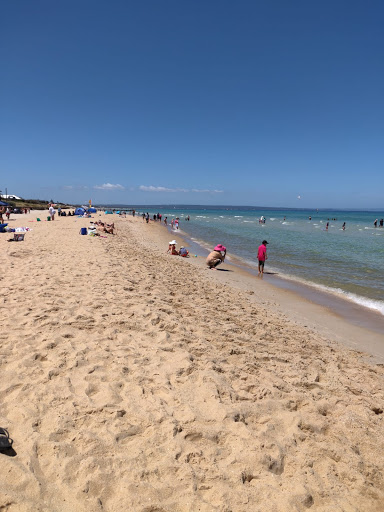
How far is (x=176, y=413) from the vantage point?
133 inches

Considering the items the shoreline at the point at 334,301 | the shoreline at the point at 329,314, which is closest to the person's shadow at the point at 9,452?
the shoreline at the point at 329,314

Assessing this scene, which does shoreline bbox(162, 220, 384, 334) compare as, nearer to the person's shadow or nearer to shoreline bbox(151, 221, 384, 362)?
shoreline bbox(151, 221, 384, 362)

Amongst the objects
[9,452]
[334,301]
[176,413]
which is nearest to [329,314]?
[334,301]

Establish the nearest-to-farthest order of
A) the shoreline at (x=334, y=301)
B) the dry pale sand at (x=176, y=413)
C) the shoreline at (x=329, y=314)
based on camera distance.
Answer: the dry pale sand at (x=176, y=413), the shoreline at (x=329, y=314), the shoreline at (x=334, y=301)

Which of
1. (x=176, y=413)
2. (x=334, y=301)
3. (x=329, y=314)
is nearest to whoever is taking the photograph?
(x=176, y=413)

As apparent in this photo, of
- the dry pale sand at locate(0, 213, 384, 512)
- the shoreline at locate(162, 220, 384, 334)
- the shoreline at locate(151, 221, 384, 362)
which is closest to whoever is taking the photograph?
the dry pale sand at locate(0, 213, 384, 512)

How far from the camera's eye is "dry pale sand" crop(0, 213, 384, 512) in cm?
254

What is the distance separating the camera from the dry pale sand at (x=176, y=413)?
8.34 ft

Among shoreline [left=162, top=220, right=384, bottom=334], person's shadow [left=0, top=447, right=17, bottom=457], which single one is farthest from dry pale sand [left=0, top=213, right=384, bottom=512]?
shoreline [left=162, top=220, right=384, bottom=334]

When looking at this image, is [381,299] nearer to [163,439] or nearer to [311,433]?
[311,433]

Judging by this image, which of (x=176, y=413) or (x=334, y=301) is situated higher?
(x=176, y=413)

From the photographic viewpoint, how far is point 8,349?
4.27 m

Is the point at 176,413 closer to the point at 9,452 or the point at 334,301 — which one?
the point at 9,452

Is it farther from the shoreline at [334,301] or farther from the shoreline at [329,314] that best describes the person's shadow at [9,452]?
the shoreline at [334,301]
